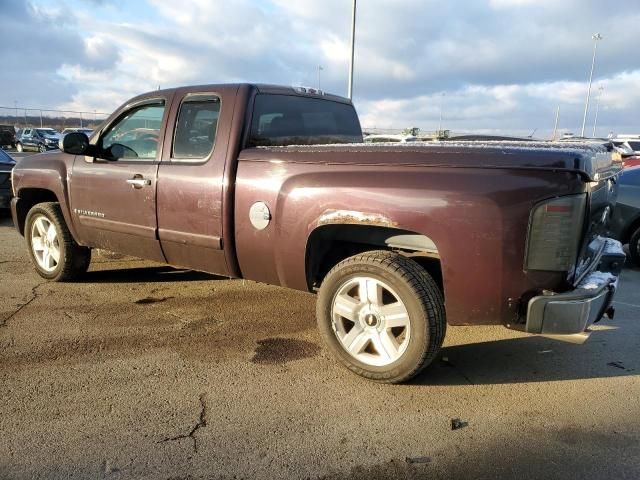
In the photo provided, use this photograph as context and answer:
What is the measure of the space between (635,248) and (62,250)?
687 cm

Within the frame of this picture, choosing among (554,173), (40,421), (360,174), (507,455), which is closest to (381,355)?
(507,455)

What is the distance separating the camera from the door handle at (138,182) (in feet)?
14.1

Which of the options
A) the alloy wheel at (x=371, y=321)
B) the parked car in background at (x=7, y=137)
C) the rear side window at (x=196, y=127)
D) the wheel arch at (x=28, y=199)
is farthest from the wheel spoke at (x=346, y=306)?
the parked car in background at (x=7, y=137)

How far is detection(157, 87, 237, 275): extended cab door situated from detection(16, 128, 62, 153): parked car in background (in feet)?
100

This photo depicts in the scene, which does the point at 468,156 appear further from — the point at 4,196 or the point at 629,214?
the point at 4,196

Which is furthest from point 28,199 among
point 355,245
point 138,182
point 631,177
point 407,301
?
point 631,177

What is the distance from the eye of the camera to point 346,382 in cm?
340

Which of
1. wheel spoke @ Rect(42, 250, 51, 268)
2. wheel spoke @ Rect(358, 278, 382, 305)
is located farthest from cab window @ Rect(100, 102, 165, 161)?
wheel spoke @ Rect(358, 278, 382, 305)

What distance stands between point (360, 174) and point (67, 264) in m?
3.58

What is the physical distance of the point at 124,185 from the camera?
4.50 metres

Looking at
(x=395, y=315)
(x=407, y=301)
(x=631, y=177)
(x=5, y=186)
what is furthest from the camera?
(x=5, y=186)

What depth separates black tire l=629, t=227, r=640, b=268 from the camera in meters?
6.75

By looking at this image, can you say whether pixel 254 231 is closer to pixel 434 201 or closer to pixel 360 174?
pixel 360 174

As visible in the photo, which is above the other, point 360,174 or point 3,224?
point 360,174
